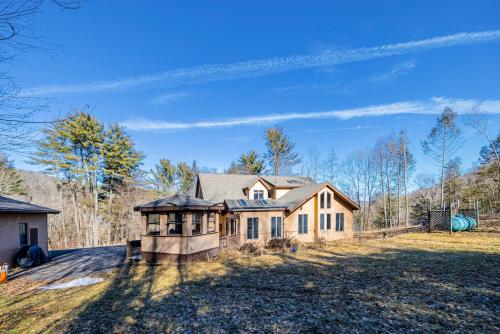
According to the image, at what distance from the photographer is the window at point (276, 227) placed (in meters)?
21.6

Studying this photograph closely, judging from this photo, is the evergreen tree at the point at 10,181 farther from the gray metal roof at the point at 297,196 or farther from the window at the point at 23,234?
the gray metal roof at the point at 297,196

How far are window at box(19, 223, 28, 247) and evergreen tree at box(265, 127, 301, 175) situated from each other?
34410 mm

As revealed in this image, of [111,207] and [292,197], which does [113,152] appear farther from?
[292,197]

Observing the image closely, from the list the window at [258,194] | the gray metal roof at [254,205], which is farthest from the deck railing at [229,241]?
the window at [258,194]

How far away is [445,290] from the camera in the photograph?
885 centimetres

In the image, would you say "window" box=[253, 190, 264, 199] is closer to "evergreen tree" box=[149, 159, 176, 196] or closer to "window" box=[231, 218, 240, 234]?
"window" box=[231, 218, 240, 234]

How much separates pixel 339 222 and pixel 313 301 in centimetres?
1738

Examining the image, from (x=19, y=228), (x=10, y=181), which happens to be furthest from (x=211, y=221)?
(x=10, y=181)

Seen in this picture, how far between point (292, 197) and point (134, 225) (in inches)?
972

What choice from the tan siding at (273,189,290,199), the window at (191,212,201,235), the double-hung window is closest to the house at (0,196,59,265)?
the double-hung window

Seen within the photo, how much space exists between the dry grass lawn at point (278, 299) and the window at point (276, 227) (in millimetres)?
7190

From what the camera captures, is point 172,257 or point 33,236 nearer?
point 172,257

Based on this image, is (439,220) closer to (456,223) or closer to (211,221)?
(456,223)

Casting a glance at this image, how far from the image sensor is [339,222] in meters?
24.3
